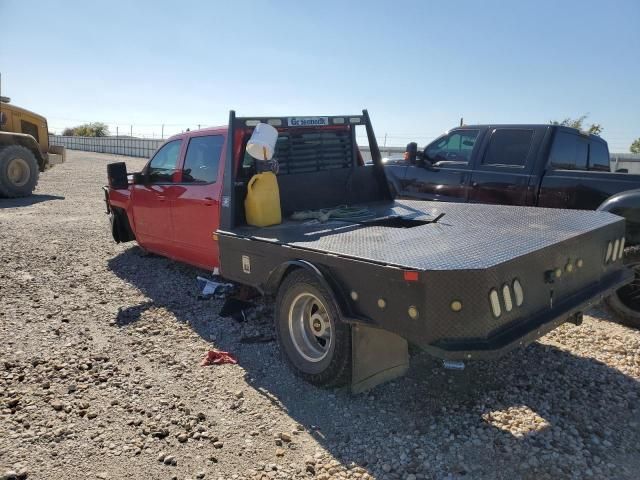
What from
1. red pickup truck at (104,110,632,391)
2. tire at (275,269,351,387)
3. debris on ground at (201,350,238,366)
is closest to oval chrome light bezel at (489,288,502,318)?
red pickup truck at (104,110,632,391)

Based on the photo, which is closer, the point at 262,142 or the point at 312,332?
the point at 312,332

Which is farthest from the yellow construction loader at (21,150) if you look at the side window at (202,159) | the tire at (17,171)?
the side window at (202,159)

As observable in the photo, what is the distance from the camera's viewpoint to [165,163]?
6.15 m

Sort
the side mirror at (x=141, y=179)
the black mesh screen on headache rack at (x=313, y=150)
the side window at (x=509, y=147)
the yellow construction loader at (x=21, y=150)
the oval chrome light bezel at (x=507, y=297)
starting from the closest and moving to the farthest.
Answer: the oval chrome light bezel at (x=507, y=297), the black mesh screen on headache rack at (x=313, y=150), the side window at (x=509, y=147), the side mirror at (x=141, y=179), the yellow construction loader at (x=21, y=150)

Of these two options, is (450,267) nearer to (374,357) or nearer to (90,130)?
→ (374,357)

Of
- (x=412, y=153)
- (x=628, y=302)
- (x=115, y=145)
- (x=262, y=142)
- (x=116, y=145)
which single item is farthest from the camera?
(x=115, y=145)

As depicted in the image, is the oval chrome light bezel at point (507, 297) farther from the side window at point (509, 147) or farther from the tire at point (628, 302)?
the side window at point (509, 147)

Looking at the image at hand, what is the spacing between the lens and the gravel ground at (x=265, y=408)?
277cm

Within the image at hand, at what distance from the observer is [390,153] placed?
2355 cm

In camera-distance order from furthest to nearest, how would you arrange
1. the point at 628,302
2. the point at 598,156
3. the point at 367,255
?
1. the point at 598,156
2. the point at 628,302
3. the point at 367,255

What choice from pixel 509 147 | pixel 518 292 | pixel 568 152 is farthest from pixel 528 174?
pixel 518 292

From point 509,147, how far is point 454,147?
2.82 feet

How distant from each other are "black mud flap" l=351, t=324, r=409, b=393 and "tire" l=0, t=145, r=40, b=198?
13.1 metres

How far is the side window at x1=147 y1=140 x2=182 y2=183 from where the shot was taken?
5934mm
